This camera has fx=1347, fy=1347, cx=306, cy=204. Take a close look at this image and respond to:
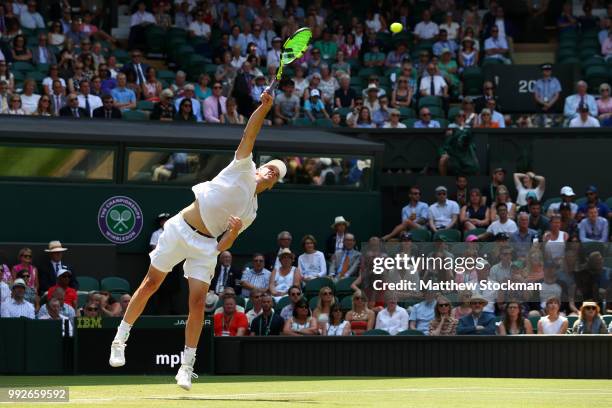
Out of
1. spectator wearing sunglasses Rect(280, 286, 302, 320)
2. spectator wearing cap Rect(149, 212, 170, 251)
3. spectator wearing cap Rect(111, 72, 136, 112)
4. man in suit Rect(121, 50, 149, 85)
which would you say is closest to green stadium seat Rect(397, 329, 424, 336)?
spectator wearing sunglasses Rect(280, 286, 302, 320)

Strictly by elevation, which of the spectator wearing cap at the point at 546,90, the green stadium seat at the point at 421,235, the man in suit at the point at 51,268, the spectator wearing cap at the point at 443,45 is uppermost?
the spectator wearing cap at the point at 443,45

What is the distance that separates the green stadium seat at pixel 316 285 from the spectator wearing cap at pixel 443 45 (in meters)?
8.07

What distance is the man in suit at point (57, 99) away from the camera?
21.4 meters

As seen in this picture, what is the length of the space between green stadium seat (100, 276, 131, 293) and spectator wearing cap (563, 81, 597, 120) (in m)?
8.40

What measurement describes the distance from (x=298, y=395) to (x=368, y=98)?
41.4ft

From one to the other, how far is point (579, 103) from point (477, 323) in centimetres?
815

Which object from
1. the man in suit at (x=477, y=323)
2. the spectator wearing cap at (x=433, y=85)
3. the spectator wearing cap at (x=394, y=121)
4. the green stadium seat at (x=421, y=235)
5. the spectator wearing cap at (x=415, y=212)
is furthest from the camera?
the spectator wearing cap at (x=433, y=85)

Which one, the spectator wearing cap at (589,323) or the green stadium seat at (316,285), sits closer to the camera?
the spectator wearing cap at (589,323)

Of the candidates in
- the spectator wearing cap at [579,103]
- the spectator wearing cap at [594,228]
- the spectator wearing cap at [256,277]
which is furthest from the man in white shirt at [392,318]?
the spectator wearing cap at [579,103]

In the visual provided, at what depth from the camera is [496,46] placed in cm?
2577

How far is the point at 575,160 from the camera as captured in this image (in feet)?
70.4

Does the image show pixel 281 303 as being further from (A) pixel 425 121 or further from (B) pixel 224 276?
(A) pixel 425 121

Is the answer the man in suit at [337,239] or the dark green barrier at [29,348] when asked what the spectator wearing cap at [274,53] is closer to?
the man in suit at [337,239]

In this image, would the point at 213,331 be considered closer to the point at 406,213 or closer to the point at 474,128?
the point at 406,213
